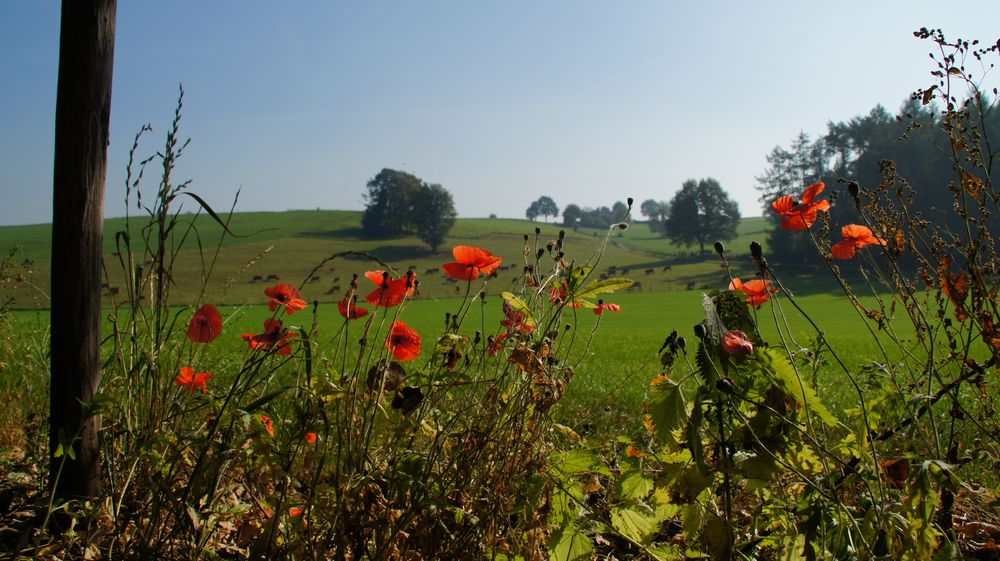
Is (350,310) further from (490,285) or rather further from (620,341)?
(490,285)

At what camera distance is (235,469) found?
6.31 ft

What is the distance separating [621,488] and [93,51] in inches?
75.8

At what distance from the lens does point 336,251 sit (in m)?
51.3

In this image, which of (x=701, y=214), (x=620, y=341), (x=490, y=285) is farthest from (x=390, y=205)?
(x=620, y=341)

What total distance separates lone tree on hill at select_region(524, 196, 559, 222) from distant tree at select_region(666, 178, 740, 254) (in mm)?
→ 58111

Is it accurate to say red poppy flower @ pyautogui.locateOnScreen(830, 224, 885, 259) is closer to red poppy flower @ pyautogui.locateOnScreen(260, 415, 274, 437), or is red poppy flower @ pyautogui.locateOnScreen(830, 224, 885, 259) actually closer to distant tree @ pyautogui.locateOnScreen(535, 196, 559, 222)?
red poppy flower @ pyautogui.locateOnScreen(260, 415, 274, 437)

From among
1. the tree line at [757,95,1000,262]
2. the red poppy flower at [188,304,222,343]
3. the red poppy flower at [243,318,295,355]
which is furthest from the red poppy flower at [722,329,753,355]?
the tree line at [757,95,1000,262]

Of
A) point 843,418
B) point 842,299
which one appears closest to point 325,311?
point 842,299

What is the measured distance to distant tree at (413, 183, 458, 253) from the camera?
61.8 meters

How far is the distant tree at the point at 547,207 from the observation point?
405 feet

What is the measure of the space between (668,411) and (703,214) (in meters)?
66.6

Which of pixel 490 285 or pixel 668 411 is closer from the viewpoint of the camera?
pixel 668 411

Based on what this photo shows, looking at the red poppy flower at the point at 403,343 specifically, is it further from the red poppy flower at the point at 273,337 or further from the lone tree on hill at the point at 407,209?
the lone tree on hill at the point at 407,209

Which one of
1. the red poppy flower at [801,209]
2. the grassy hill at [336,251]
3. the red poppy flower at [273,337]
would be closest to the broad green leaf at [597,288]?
the red poppy flower at [801,209]
